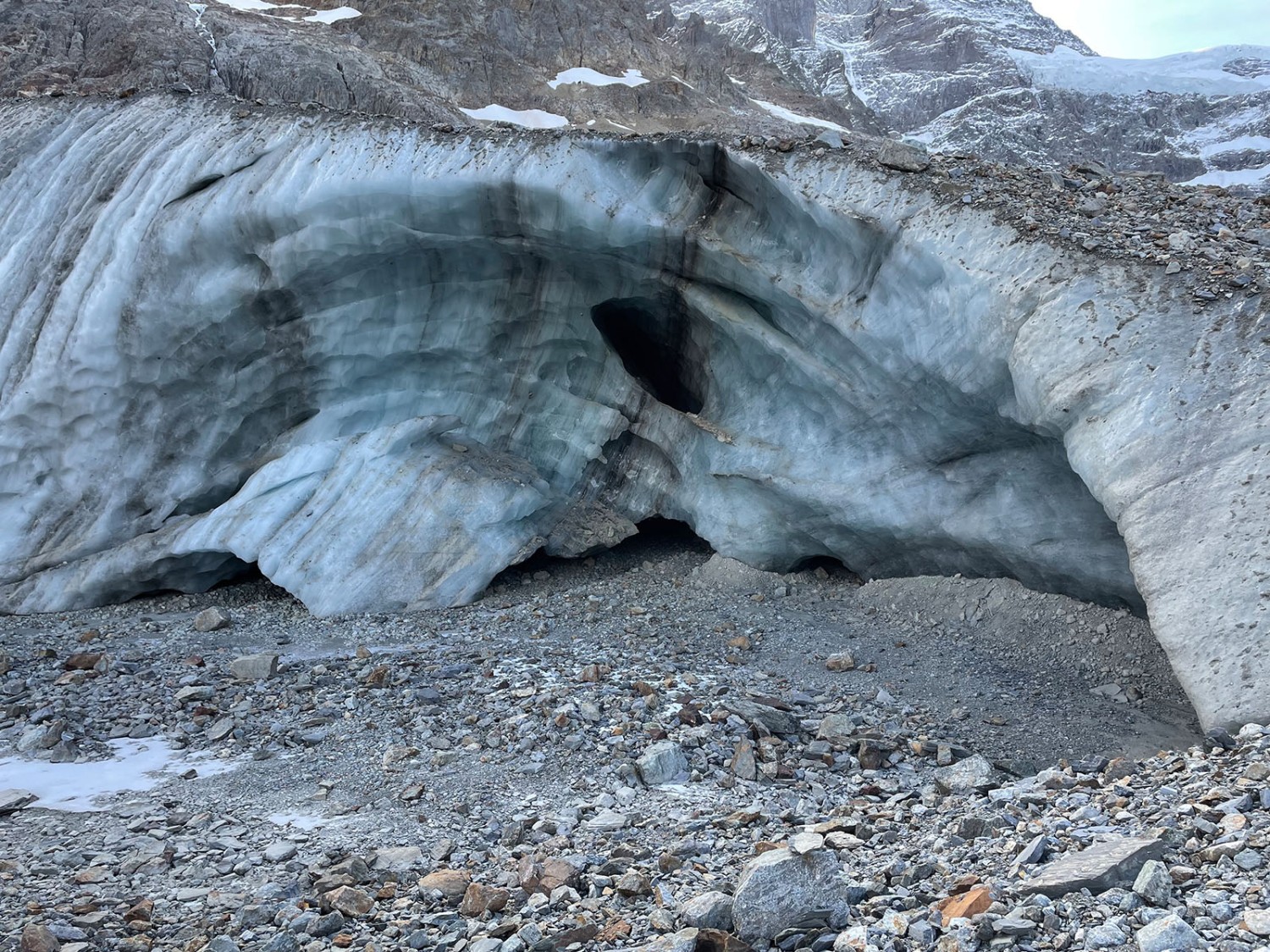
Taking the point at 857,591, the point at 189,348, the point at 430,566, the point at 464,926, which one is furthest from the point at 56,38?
the point at 464,926

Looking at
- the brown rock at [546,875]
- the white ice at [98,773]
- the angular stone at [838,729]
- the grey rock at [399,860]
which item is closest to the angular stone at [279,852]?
the grey rock at [399,860]

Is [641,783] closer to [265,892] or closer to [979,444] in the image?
[265,892]

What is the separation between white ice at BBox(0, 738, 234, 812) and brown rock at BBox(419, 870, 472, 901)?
2210 mm

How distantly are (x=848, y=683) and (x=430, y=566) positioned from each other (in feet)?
15.9

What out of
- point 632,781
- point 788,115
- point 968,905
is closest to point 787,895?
point 968,905

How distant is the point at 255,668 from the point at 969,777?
5194 millimetres

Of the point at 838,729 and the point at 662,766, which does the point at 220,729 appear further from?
the point at 838,729

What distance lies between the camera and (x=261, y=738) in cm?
616

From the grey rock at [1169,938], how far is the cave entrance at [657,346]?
330 inches

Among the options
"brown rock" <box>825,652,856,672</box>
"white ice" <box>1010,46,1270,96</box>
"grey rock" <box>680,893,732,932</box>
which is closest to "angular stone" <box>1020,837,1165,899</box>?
"grey rock" <box>680,893,732,932</box>

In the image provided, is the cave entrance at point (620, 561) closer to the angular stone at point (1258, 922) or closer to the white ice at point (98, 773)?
the white ice at point (98, 773)

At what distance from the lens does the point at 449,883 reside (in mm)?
4043

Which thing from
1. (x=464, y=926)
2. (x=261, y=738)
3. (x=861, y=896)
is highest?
(x=861, y=896)

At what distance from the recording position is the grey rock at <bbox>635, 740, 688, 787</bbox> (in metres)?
5.29
